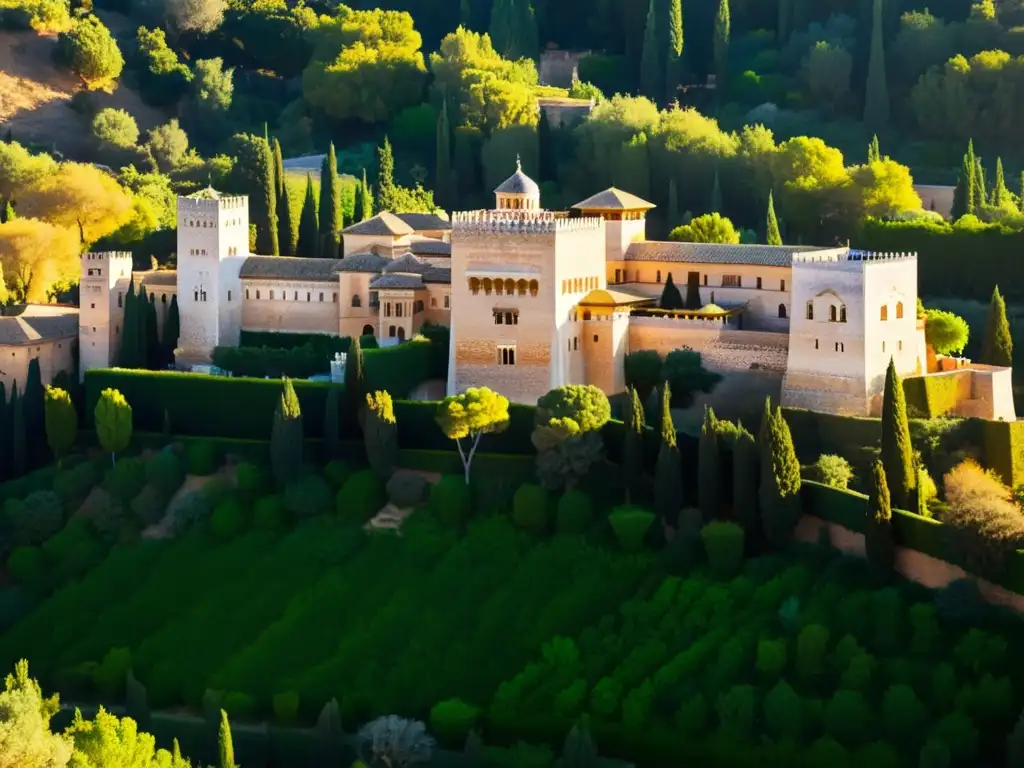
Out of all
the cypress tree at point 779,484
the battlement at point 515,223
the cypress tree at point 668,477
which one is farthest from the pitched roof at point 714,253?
the cypress tree at point 779,484

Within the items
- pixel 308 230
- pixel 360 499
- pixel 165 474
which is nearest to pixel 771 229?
pixel 308 230

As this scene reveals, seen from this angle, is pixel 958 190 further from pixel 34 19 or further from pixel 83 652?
pixel 34 19

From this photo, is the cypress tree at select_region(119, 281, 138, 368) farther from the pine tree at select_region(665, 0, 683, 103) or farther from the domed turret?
the pine tree at select_region(665, 0, 683, 103)

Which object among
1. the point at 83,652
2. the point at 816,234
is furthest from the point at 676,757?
the point at 816,234

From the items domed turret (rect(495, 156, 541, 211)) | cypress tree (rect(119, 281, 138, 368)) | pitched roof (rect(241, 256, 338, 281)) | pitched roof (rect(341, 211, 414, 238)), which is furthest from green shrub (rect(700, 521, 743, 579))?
cypress tree (rect(119, 281, 138, 368))

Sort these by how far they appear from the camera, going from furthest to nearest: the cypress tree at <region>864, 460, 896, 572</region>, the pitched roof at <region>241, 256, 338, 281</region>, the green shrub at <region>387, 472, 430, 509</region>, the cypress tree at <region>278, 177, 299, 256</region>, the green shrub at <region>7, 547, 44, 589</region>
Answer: the cypress tree at <region>278, 177, 299, 256</region>, the pitched roof at <region>241, 256, 338, 281</region>, the green shrub at <region>7, 547, 44, 589</region>, the green shrub at <region>387, 472, 430, 509</region>, the cypress tree at <region>864, 460, 896, 572</region>

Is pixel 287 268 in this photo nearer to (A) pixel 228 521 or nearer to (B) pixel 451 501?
(A) pixel 228 521
